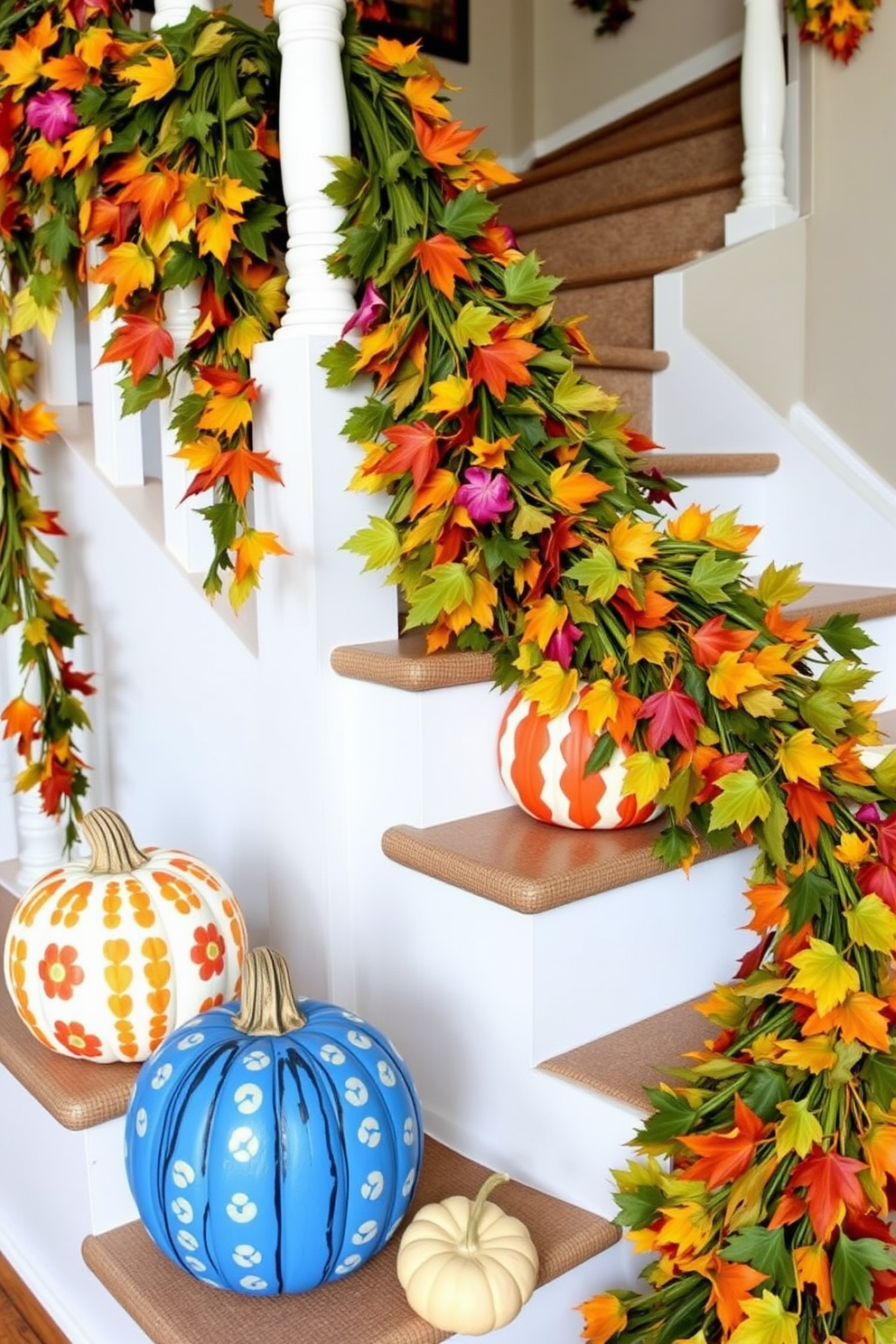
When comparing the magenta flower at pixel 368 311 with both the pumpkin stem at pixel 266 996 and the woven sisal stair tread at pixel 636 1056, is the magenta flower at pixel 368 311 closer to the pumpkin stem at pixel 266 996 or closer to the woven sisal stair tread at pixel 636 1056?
the pumpkin stem at pixel 266 996

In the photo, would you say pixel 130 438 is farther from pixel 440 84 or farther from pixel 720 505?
pixel 720 505

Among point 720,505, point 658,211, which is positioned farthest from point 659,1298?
point 658,211

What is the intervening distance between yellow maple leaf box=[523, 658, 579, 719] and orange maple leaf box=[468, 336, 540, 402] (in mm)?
283

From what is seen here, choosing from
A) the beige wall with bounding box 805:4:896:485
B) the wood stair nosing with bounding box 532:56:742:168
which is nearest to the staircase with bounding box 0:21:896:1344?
the beige wall with bounding box 805:4:896:485

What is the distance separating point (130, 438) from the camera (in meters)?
1.66

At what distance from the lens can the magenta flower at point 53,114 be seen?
1.43 meters

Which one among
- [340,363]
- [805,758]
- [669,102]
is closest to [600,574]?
[805,758]

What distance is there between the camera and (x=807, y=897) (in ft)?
3.74

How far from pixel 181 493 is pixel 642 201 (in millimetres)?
1567

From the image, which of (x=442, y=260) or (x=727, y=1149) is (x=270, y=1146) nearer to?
(x=727, y=1149)

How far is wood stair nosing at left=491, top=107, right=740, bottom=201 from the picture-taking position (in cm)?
272

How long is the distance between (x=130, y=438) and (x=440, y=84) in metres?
0.60

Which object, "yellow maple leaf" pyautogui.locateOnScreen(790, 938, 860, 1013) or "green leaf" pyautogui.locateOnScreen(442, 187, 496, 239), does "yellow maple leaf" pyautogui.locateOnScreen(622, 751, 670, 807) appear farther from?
"green leaf" pyautogui.locateOnScreen(442, 187, 496, 239)

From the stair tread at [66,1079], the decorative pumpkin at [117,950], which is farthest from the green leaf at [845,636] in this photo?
Answer: the stair tread at [66,1079]
